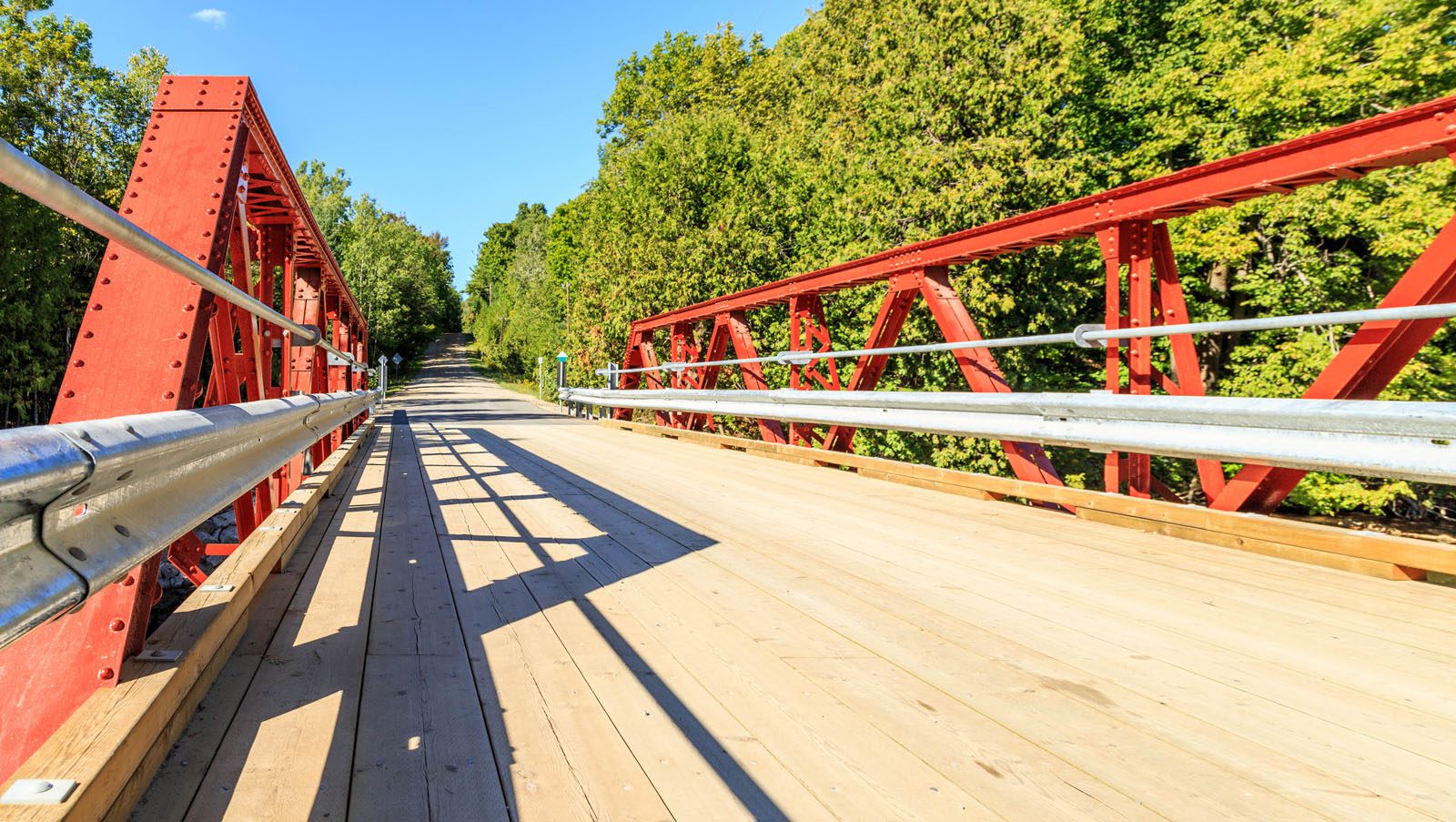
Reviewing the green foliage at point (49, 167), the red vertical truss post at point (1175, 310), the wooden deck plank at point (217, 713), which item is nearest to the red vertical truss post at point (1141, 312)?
the red vertical truss post at point (1175, 310)

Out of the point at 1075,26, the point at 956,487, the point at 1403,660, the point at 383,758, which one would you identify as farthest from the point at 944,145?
the point at 383,758

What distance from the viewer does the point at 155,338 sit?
2.21 m

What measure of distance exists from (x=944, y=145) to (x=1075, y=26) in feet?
18.3

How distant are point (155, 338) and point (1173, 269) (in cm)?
520

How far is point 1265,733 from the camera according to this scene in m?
1.86

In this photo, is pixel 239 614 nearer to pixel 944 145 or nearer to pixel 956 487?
pixel 956 487

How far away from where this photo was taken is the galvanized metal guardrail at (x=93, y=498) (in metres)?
1.03

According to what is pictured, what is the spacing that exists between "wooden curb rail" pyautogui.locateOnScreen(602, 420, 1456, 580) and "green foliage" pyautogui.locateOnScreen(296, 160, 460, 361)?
4941 centimetres

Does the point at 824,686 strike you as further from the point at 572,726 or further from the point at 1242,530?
the point at 1242,530

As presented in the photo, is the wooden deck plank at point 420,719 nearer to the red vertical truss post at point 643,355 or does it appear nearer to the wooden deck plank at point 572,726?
the wooden deck plank at point 572,726

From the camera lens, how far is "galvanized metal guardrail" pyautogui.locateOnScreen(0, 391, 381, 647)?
1.03 metres

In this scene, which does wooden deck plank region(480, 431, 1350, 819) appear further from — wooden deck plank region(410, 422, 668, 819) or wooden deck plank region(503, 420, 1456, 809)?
wooden deck plank region(410, 422, 668, 819)

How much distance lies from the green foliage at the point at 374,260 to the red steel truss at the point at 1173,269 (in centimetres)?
4815

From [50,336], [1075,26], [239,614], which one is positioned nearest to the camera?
[239,614]
